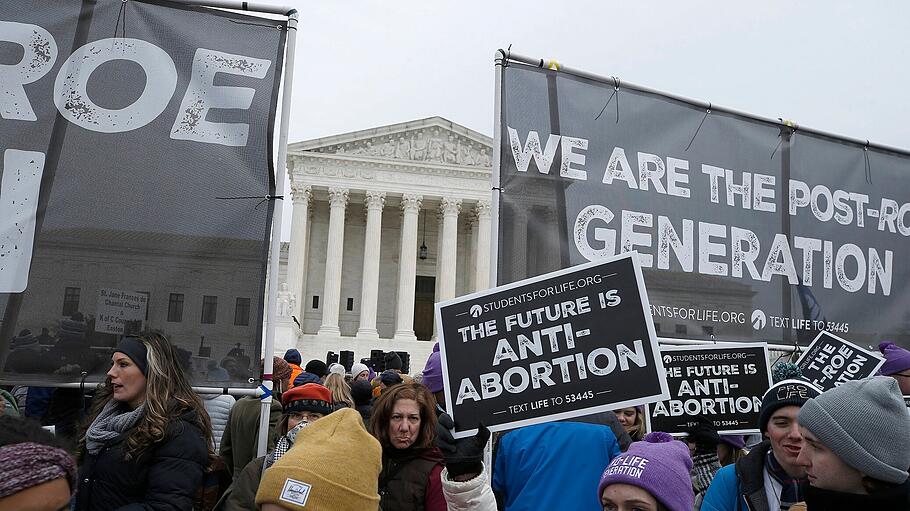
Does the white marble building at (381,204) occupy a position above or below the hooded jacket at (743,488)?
above

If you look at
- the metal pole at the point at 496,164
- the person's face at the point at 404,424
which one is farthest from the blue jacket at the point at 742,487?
the metal pole at the point at 496,164

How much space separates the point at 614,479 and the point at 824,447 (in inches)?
30.0

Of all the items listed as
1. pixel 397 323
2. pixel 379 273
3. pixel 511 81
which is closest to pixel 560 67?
pixel 511 81

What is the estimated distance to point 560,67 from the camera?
5508 millimetres

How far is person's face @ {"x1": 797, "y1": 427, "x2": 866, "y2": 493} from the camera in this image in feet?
7.10

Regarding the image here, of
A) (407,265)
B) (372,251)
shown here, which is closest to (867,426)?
(407,265)

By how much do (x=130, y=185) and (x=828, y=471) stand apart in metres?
3.96

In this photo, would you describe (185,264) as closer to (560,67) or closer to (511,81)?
(511,81)

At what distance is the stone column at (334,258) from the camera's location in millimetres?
46469

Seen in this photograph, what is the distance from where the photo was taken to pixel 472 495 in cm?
288

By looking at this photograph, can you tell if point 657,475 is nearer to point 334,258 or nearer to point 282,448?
point 282,448

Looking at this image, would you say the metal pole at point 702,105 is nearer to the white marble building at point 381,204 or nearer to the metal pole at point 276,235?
the metal pole at point 276,235

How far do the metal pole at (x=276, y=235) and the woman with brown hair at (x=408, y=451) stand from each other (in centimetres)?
75

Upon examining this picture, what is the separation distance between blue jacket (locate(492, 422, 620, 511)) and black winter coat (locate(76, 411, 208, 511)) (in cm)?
148
